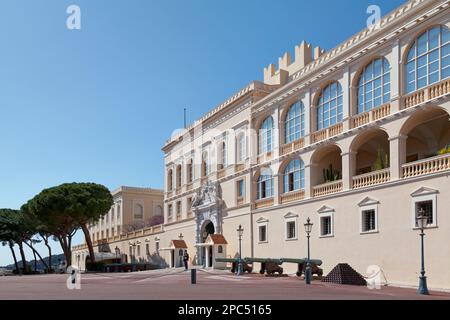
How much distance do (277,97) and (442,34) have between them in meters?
14.5

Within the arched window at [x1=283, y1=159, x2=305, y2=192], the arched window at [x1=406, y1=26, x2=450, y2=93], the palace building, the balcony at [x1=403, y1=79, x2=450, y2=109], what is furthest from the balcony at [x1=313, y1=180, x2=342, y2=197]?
the arched window at [x1=406, y1=26, x2=450, y2=93]

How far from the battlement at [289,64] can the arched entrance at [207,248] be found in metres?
13.6

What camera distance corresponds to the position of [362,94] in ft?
95.8

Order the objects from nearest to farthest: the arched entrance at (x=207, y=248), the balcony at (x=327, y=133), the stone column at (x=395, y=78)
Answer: the stone column at (x=395, y=78) < the balcony at (x=327, y=133) < the arched entrance at (x=207, y=248)

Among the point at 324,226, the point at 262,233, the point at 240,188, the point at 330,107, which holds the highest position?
the point at 330,107

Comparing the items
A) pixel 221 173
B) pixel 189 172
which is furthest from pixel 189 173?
pixel 221 173

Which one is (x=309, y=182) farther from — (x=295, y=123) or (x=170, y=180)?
(x=170, y=180)

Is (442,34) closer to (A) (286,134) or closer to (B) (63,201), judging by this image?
(A) (286,134)

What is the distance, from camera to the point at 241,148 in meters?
42.1

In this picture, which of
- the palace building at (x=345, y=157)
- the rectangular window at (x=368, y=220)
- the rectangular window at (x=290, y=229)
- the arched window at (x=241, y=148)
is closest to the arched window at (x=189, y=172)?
the palace building at (x=345, y=157)

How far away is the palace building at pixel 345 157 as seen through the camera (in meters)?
24.3

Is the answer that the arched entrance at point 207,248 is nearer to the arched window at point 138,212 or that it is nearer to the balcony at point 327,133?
the balcony at point 327,133

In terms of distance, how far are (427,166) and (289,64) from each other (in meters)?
20.0
